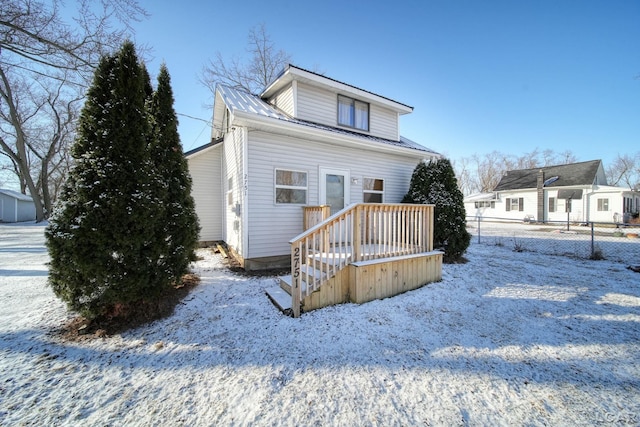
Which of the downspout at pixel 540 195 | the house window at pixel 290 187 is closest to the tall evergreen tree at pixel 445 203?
the house window at pixel 290 187

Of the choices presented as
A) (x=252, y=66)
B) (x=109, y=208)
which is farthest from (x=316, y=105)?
(x=252, y=66)

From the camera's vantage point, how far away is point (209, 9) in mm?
7547

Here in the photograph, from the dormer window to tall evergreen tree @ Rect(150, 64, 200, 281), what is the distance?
16.2 ft

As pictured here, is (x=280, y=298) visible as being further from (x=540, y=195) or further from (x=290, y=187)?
(x=540, y=195)

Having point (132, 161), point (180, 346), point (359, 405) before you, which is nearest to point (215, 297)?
point (180, 346)

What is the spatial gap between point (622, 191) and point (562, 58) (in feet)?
48.3

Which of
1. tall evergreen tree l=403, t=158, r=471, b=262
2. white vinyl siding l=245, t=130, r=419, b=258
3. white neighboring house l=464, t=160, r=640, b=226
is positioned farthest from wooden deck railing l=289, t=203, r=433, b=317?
white neighboring house l=464, t=160, r=640, b=226

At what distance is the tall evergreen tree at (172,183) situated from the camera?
12.9ft

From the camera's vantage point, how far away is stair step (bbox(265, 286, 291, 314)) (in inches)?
148

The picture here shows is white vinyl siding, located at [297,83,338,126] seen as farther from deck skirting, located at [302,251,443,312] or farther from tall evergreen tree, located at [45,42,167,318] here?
deck skirting, located at [302,251,443,312]

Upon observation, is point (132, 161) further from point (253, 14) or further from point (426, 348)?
point (253, 14)

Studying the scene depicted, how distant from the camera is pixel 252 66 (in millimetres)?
15680

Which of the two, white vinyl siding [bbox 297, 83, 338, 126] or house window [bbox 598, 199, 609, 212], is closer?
white vinyl siding [bbox 297, 83, 338, 126]

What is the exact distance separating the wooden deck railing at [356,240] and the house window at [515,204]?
2237 centimetres
